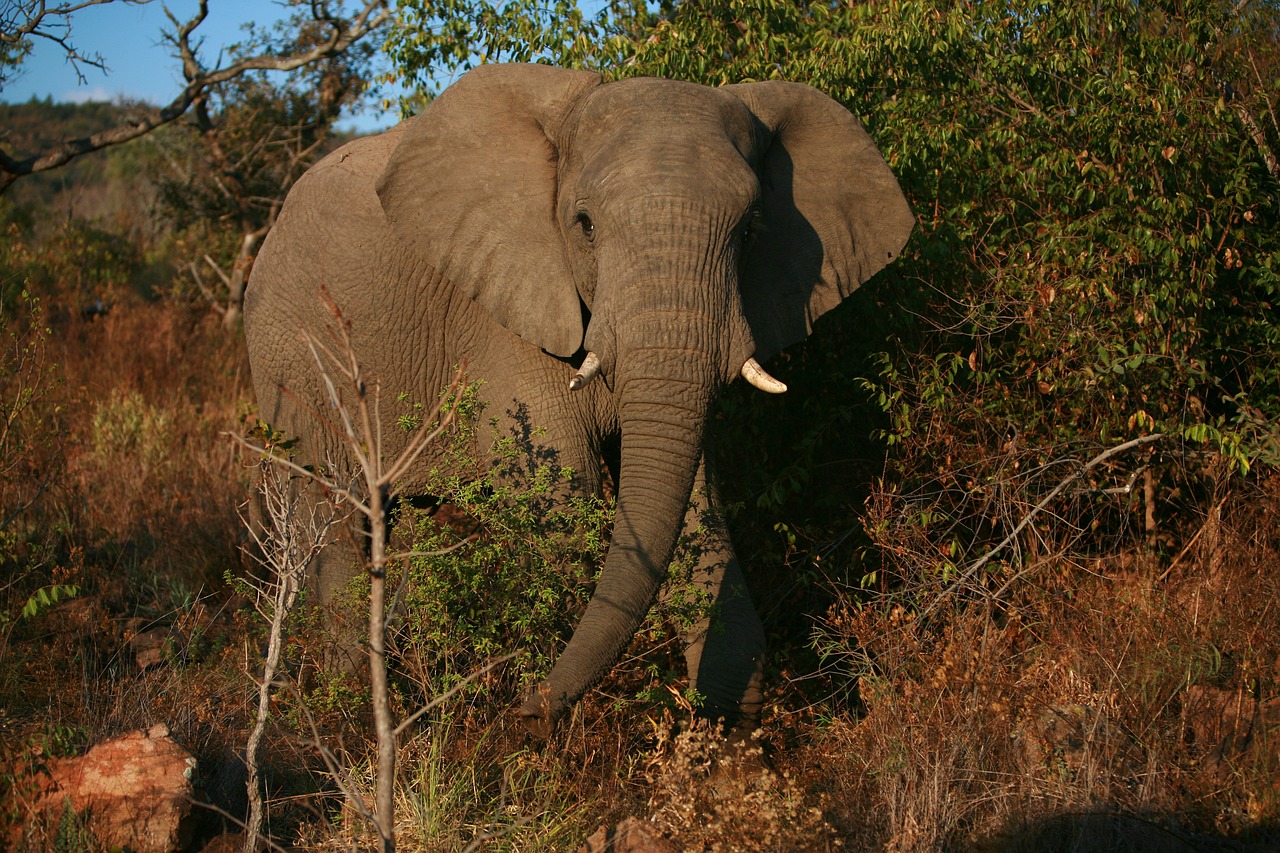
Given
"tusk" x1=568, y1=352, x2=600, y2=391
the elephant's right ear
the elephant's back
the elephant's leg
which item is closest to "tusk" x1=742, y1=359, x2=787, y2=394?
"tusk" x1=568, y1=352, x2=600, y2=391

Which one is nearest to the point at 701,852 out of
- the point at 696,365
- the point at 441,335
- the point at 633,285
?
the point at 696,365

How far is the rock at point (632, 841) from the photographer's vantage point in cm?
388

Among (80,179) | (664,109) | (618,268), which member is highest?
(80,179)

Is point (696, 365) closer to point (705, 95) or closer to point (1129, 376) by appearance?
point (705, 95)

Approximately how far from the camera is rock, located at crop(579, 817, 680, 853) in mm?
3879

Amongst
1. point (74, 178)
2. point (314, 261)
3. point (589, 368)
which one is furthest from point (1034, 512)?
point (74, 178)

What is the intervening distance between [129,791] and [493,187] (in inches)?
110

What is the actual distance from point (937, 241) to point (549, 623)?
2.81 metres

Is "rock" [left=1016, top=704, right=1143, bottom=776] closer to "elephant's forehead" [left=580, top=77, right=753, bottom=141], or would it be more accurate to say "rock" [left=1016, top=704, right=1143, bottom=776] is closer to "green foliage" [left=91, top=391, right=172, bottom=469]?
"elephant's forehead" [left=580, top=77, right=753, bottom=141]

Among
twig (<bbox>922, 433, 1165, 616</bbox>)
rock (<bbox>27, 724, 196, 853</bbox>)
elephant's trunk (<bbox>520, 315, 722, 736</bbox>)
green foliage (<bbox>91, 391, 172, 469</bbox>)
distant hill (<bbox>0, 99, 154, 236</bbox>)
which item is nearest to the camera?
rock (<bbox>27, 724, 196, 853</bbox>)

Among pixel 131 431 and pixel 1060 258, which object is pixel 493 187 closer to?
pixel 1060 258

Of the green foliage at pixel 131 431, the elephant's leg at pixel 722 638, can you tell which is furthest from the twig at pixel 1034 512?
the green foliage at pixel 131 431

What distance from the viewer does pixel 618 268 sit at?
4.74 metres

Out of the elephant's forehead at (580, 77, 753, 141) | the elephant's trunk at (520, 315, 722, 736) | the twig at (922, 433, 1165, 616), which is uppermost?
the elephant's forehead at (580, 77, 753, 141)
